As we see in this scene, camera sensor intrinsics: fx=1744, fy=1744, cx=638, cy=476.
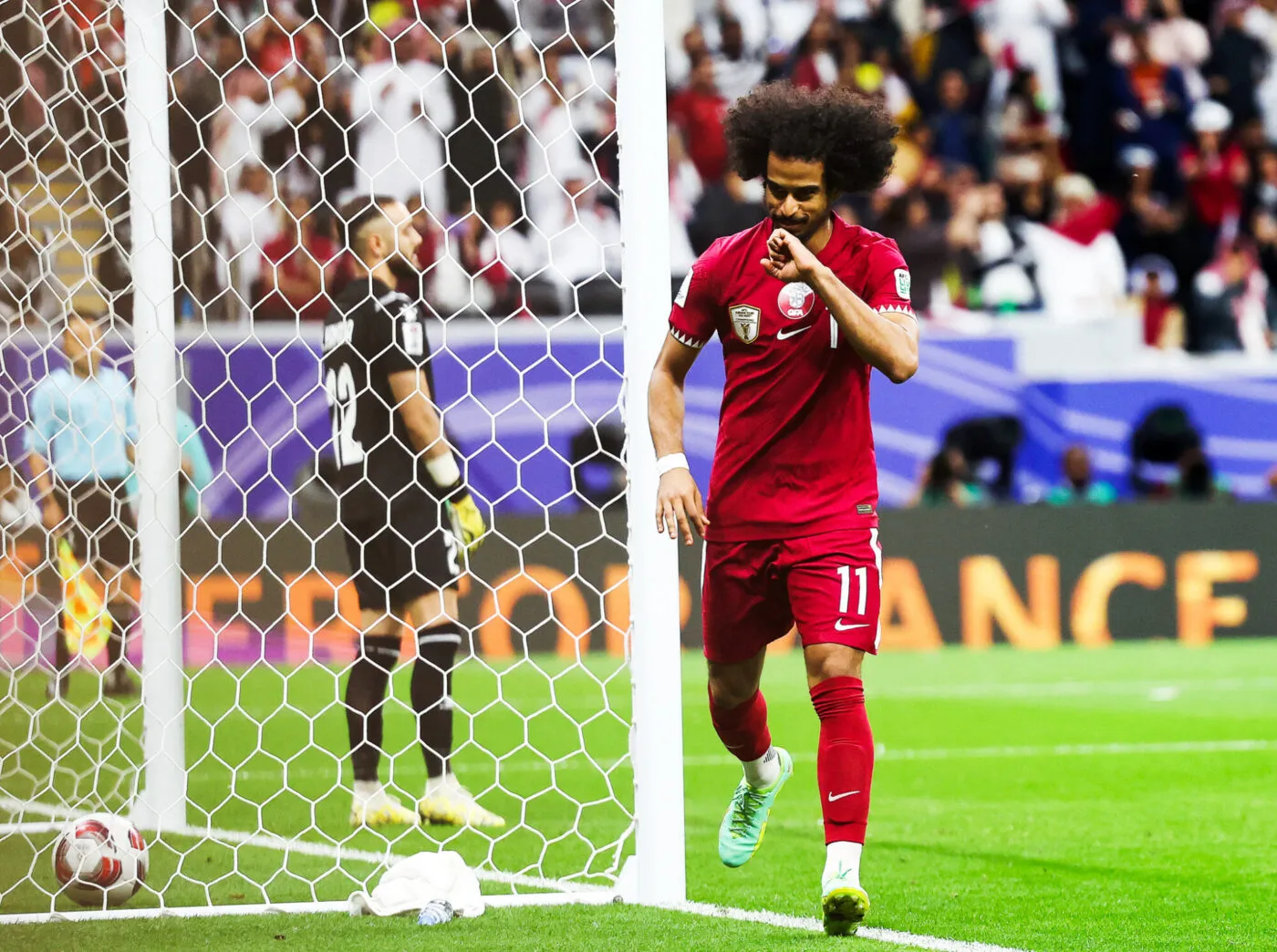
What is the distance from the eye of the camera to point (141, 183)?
17.8 feet

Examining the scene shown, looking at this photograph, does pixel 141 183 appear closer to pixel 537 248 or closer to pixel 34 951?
pixel 34 951

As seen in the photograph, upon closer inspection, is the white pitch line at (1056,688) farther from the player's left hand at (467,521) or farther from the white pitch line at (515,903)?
the white pitch line at (515,903)

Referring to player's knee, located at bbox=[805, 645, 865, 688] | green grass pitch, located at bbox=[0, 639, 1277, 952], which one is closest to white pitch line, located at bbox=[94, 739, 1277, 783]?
green grass pitch, located at bbox=[0, 639, 1277, 952]

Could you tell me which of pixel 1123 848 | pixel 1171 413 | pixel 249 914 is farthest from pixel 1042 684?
pixel 249 914

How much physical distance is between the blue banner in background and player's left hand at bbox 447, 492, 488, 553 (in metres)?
4.72

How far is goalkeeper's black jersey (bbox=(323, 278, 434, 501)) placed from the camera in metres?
5.25

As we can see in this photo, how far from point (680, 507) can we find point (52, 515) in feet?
13.4


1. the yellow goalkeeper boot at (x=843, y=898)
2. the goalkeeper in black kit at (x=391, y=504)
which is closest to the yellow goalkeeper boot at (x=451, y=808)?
the goalkeeper in black kit at (x=391, y=504)

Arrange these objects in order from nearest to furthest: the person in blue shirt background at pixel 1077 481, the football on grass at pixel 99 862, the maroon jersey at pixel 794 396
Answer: the maroon jersey at pixel 794 396
the football on grass at pixel 99 862
the person in blue shirt background at pixel 1077 481

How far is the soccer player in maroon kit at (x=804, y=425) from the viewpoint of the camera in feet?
11.6

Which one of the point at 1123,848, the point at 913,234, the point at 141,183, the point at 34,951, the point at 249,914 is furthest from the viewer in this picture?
the point at 913,234

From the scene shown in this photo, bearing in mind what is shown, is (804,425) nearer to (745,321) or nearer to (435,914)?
(745,321)

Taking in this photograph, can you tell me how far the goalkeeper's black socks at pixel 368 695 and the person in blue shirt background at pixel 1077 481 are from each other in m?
7.23

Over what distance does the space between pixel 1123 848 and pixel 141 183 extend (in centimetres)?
353
